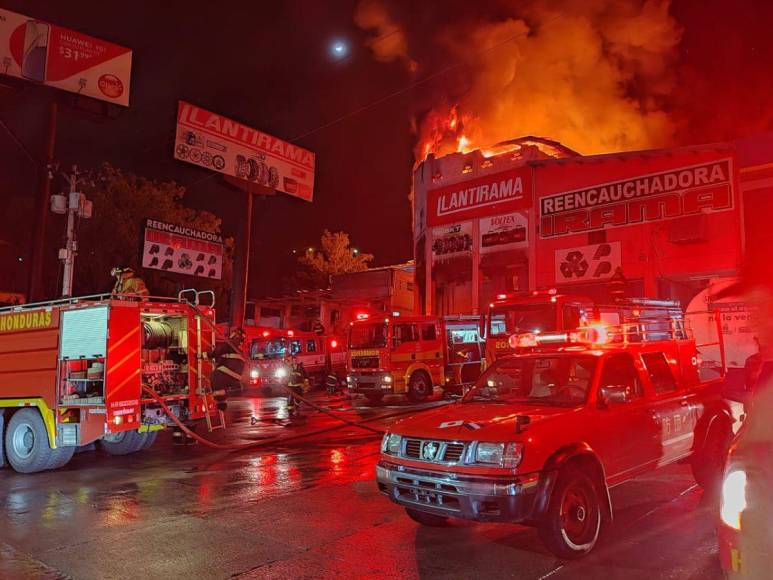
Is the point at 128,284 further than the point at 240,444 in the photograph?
No

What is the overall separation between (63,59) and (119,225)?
8656mm

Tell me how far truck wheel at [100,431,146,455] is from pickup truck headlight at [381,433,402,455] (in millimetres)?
6706

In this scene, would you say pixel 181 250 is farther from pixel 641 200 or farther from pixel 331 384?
pixel 641 200

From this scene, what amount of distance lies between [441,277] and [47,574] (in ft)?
77.4

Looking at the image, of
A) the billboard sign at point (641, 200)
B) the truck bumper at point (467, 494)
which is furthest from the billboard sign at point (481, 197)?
the truck bumper at point (467, 494)

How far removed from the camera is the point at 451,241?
2644cm

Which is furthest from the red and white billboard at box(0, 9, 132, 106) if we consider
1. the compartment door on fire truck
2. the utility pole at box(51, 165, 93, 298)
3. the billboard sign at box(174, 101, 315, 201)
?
the compartment door on fire truck

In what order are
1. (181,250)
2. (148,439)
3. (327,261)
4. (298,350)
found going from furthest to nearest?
(327,261), (181,250), (298,350), (148,439)

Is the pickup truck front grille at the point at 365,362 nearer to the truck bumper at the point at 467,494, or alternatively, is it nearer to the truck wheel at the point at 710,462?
the truck wheel at the point at 710,462

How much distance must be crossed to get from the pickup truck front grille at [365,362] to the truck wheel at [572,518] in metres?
12.6

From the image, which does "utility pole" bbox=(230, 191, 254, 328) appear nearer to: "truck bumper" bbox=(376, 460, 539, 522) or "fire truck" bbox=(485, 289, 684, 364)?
"fire truck" bbox=(485, 289, 684, 364)

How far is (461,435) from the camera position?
4.82 meters

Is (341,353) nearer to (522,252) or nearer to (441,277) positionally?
(441,277)

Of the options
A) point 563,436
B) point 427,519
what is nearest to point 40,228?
point 427,519
